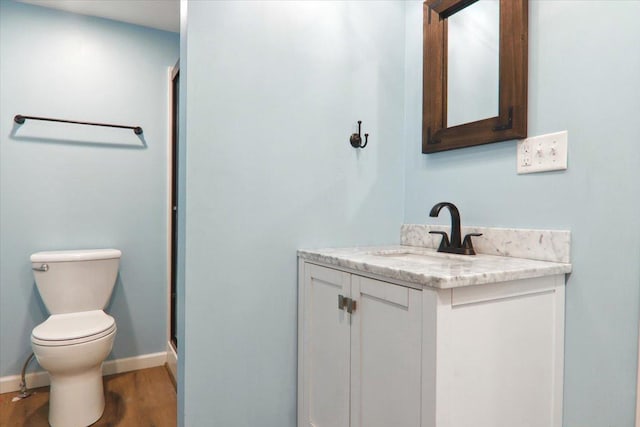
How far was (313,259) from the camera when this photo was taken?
1.38 m

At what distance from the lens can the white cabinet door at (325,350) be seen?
1205mm

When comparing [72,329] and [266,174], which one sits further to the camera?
[72,329]

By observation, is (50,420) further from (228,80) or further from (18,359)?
(228,80)

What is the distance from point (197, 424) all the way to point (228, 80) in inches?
49.4

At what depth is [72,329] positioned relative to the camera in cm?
184

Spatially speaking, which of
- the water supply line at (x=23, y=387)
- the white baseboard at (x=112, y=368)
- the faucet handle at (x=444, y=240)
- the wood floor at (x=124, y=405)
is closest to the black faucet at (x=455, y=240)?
the faucet handle at (x=444, y=240)

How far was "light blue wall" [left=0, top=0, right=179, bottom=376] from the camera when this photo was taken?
2.12 m

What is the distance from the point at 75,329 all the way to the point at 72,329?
16 mm

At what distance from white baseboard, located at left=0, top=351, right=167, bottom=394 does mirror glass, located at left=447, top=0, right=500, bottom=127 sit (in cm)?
237

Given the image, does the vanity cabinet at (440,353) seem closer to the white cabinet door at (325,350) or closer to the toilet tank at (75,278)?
the white cabinet door at (325,350)

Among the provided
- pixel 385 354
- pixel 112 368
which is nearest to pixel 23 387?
pixel 112 368

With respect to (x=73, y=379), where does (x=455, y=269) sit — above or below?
above

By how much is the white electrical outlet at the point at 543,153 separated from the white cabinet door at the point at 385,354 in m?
0.66

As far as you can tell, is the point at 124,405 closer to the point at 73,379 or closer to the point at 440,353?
the point at 73,379
